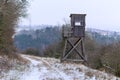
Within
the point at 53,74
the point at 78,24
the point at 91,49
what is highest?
the point at 78,24

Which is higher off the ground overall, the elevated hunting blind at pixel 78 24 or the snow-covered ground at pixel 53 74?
the elevated hunting blind at pixel 78 24

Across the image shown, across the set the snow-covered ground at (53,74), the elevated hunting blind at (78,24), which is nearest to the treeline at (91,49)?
the elevated hunting blind at (78,24)

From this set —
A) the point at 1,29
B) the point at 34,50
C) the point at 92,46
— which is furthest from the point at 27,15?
the point at 34,50

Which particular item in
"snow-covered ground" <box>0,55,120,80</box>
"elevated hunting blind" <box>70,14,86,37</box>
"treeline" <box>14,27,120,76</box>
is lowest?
"treeline" <box>14,27,120,76</box>

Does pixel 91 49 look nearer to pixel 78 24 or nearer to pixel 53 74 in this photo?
pixel 78 24

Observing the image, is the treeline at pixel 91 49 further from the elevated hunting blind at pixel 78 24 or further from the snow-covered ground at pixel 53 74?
the snow-covered ground at pixel 53 74

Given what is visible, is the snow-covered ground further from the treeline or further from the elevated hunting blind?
the elevated hunting blind

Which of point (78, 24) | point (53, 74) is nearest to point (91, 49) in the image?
point (78, 24)

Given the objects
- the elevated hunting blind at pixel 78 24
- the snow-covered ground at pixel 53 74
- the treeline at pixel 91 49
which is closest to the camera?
the snow-covered ground at pixel 53 74

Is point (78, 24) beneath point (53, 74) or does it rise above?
above

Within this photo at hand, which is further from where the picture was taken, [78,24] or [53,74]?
[78,24]

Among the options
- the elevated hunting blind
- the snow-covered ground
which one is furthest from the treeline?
the snow-covered ground

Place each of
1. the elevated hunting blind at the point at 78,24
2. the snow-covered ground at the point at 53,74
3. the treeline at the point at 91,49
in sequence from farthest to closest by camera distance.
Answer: the elevated hunting blind at the point at 78,24, the treeline at the point at 91,49, the snow-covered ground at the point at 53,74

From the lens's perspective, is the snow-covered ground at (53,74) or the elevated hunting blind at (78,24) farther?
the elevated hunting blind at (78,24)
